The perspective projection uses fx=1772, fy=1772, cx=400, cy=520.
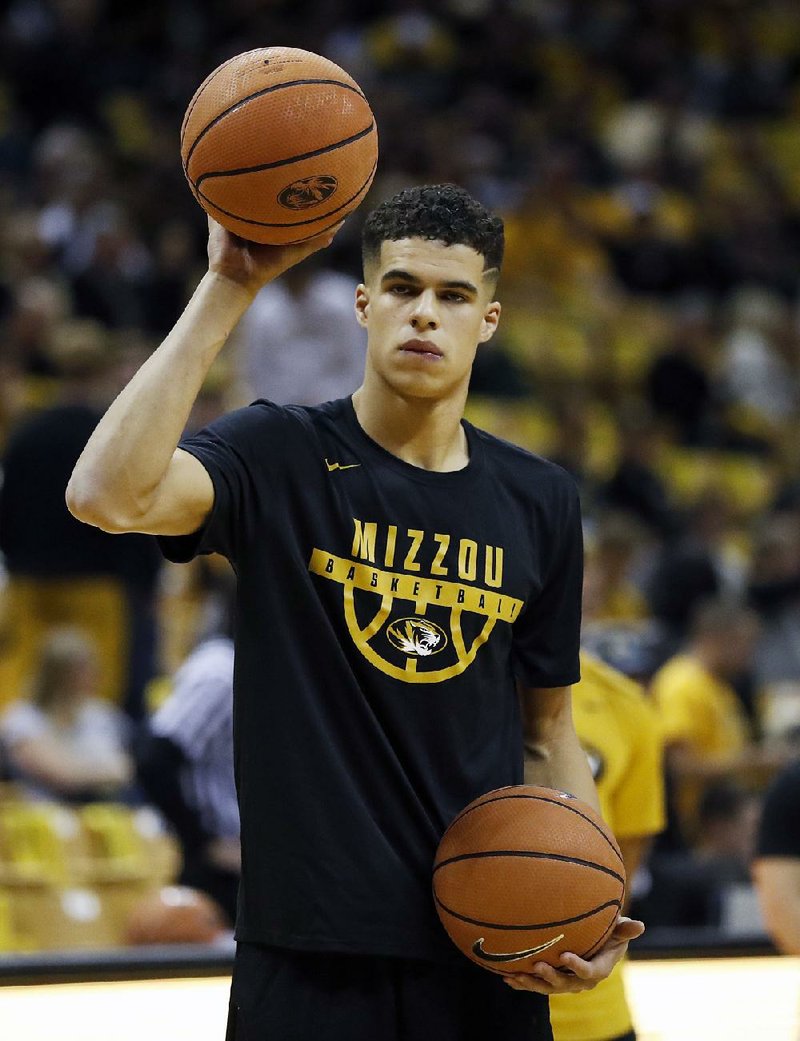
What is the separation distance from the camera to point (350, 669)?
8.51ft

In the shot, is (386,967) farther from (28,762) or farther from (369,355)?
(28,762)

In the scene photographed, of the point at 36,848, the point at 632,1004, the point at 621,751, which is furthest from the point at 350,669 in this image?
the point at 36,848

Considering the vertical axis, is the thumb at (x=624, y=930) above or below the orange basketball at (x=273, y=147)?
below

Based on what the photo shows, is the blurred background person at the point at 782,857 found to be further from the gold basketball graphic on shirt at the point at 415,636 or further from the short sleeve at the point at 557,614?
the gold basketball graphic on shirt at the point at 415,636

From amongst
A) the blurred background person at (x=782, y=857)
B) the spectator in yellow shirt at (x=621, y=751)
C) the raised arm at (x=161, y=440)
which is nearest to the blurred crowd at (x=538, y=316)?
the blurred background person at (x=782, y=857)

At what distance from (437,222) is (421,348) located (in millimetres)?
206

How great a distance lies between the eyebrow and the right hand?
12 cm

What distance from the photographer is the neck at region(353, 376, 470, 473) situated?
275 cm

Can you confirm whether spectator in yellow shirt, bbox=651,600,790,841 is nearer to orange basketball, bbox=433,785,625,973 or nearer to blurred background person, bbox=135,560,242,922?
blurred background person, bbox=135,560,242,922

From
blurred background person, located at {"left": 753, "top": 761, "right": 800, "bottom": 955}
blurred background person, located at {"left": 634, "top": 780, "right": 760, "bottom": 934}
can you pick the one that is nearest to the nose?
blurred background person, located at {"left": 753, "top": 761, "right": 800, "bottom": 955}

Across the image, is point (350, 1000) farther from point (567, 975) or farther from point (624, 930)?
point (624, 930)

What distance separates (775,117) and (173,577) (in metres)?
9.07

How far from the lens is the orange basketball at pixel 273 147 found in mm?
2586

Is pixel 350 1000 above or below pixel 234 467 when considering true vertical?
below
